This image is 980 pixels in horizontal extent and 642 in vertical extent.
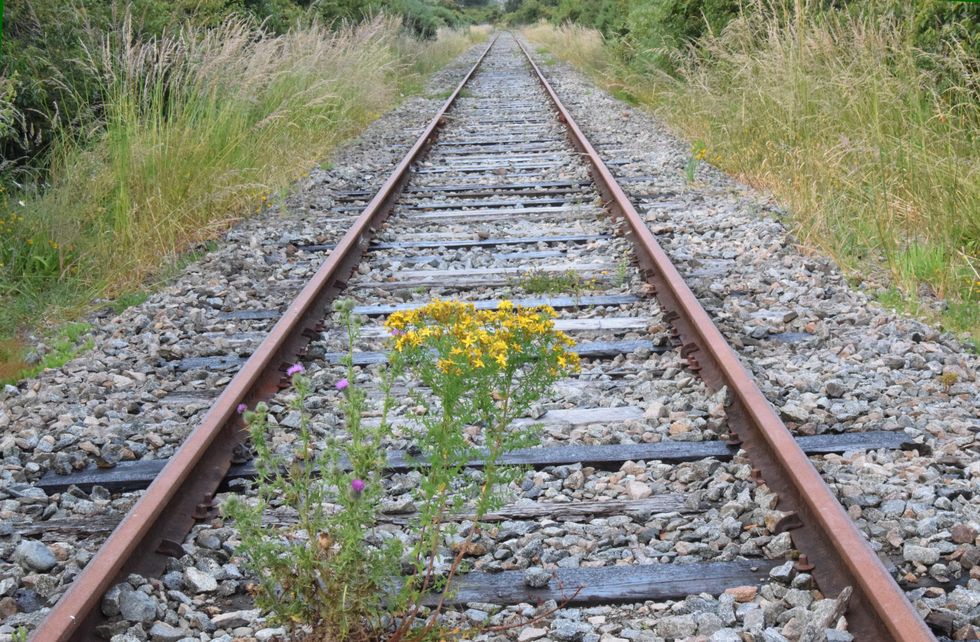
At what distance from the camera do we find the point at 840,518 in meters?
2.74

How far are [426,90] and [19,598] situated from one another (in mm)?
17672

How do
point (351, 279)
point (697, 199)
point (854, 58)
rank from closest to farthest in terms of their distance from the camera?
point (351, 279)
point (854, 58)
point (697, 199)

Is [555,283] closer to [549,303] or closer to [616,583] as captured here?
[549,303]

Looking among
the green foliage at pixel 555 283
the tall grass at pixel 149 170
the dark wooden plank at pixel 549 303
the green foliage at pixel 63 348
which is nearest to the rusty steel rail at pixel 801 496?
the dark wooden plank at pixel 549 303

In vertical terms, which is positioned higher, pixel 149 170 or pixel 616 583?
pixel 149 170

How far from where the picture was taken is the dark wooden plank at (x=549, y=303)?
5.29m

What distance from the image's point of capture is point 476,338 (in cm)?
267

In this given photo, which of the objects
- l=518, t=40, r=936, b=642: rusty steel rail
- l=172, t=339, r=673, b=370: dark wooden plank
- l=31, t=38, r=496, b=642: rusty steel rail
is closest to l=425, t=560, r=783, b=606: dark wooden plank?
l=518, t=40, r=936, b=642: rusty steel rail

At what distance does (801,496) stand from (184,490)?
1.93 metres

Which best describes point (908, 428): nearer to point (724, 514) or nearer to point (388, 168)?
point (724, 514)

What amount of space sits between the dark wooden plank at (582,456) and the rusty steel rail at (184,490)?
0.53 ft

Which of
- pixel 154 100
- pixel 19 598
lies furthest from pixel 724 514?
pixel 154 100

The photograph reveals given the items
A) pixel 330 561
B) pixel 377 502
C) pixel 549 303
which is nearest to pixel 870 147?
pixel 549 303

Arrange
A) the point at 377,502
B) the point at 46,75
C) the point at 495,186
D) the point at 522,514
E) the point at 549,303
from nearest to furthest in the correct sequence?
the point at 377,502
the point at 522,514
the point at 549,303
the point at 46,75
the point at 495,186
